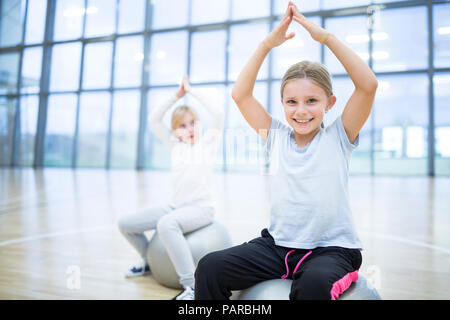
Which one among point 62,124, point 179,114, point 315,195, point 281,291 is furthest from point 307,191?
point 62,124

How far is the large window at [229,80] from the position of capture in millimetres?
7613

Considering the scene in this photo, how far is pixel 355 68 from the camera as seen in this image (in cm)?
97

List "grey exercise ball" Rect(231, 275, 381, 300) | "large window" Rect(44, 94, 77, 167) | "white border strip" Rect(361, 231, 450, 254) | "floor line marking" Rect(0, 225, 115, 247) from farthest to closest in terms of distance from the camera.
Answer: "large window" Rect(44, 94, 77, 167) → "floor line marking" Rect(0, 225, 115, 247) → "white border strip" Rect(361, 231, 450, 254) → "grey exercise ball" Rect(231, 275, 381, 300)

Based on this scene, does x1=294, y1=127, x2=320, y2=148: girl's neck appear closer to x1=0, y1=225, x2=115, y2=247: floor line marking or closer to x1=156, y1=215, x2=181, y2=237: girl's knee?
x1=156, y1=215, x2=181, y2=237: girl's knee

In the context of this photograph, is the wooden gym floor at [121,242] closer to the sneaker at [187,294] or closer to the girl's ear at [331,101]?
the sneaker at [187,294]

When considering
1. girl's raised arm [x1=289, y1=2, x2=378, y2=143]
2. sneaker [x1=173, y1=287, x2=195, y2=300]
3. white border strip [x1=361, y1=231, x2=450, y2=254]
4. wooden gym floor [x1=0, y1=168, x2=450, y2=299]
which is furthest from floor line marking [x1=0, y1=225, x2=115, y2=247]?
girl's raised arm [x1=289, y1=2, x2=378, y2=143]

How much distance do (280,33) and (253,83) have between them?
0.60 feet

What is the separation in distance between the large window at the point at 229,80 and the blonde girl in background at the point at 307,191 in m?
5.43

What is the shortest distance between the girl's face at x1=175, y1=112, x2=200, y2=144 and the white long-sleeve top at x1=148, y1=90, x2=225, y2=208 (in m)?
0.04

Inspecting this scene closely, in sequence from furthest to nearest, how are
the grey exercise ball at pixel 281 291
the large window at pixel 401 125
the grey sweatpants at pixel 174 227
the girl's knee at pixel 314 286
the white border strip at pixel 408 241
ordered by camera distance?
the large window at pixel 401 125 < the white border strip at pixel 408 241 < the grey sweatpants at pixel 174 227 < the grey exercise ball at pixel 281 291 < the girl's knee at pixel 314 286

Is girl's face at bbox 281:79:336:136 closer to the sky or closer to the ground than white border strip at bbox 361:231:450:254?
closer to the sky

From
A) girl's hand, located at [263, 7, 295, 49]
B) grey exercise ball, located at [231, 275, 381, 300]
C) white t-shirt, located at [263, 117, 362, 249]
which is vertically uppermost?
girl's hand, located at [263, 7, 295, 49]

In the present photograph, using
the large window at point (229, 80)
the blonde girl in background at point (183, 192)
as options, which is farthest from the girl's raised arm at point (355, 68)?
the large window at point (229, 80)

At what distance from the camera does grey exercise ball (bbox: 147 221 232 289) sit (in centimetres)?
165
